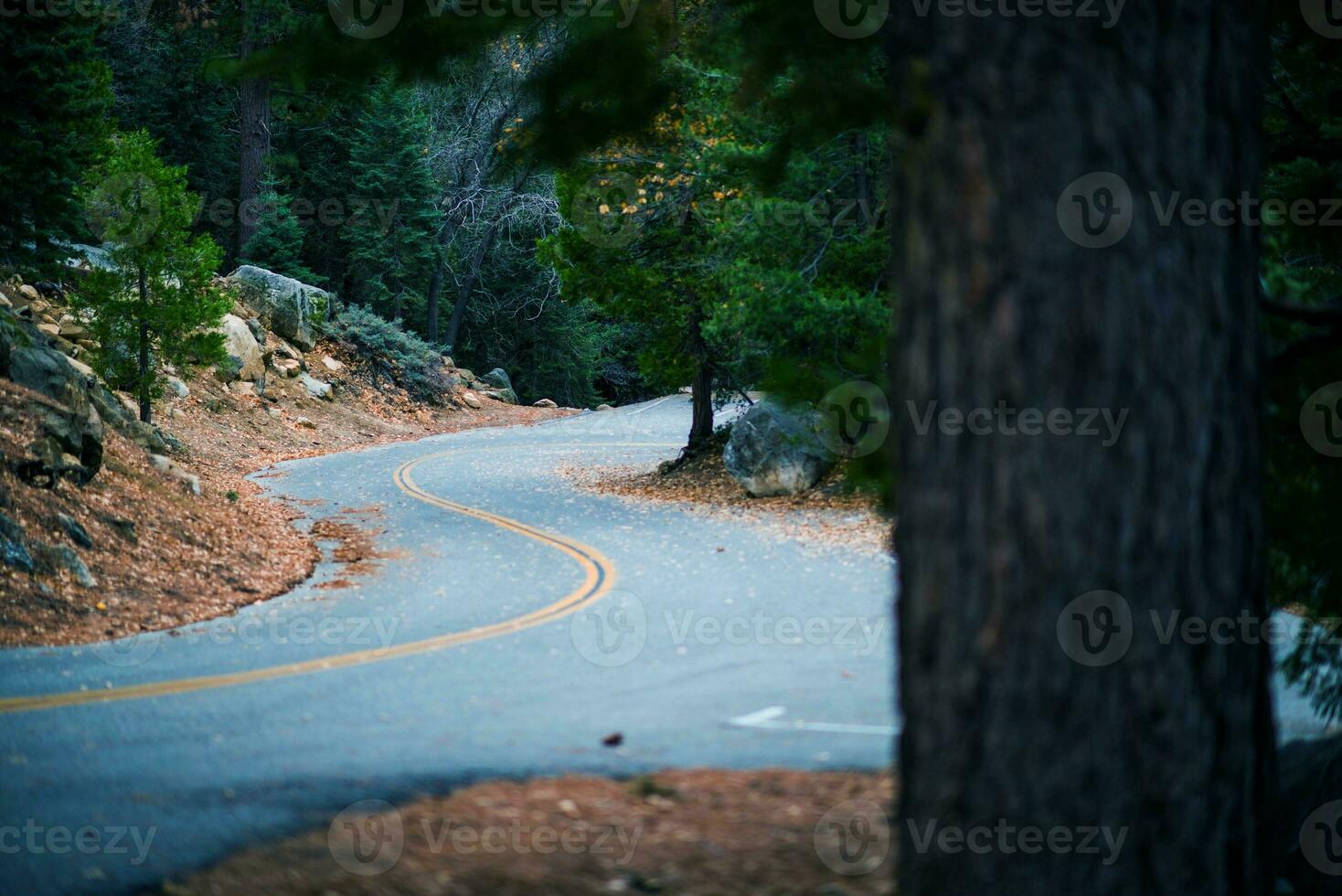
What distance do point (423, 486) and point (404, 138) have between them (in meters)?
24.2

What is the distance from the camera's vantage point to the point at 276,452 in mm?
28719

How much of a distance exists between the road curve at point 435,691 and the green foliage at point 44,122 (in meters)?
8.95

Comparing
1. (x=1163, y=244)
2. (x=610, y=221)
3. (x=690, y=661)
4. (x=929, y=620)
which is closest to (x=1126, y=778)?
(x=929, y=620)

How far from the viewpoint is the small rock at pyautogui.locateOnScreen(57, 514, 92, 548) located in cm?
1283

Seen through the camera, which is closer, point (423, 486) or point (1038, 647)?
point (1038, 647)

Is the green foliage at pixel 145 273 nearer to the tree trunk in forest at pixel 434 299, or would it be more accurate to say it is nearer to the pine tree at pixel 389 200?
the pine tree at pixel 389 200

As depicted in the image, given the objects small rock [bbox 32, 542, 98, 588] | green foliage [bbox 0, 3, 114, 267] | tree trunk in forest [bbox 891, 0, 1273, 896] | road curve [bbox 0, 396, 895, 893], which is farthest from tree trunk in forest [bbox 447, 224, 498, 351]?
tree trunk in forest [bbox 891, 0, 1273, 896]

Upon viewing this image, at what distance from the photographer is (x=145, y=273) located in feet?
72.7

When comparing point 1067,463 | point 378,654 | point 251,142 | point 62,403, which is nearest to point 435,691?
point 378,654

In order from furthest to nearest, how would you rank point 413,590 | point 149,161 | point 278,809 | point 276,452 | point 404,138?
point 404,138 → point 276,452 → point 149,161 → point 413,590 → point 278,809

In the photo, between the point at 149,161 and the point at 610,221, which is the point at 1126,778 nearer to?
the point at 610,221

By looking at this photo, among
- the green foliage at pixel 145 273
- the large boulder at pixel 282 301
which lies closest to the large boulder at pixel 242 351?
the large boulder at pixel 282 301

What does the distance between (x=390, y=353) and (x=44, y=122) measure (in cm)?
2081

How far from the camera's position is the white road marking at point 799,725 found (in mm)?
7168
